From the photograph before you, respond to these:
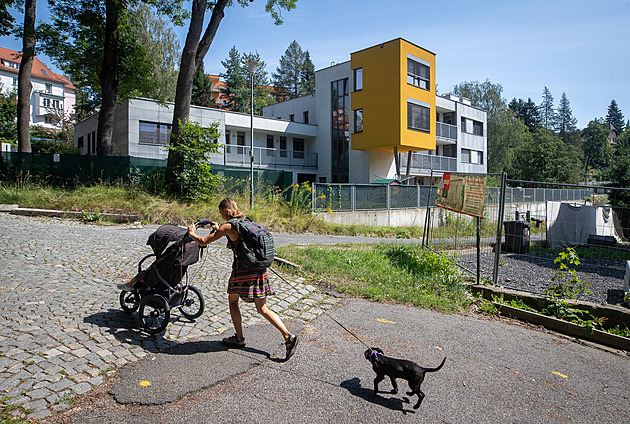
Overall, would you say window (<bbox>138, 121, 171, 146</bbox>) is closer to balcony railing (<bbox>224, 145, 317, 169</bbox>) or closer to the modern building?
the modern building

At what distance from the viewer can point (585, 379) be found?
4.46 m

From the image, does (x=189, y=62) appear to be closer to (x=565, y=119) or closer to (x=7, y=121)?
(x=7, y=121)

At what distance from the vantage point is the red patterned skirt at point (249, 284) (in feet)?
14.1

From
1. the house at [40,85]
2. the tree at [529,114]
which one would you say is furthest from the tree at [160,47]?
the tree at [529,114]

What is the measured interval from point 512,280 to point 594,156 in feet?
430

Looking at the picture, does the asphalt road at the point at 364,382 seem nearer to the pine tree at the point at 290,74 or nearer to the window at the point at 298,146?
the window at the point at 298,146

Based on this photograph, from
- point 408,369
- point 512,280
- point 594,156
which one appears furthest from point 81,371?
point 594,156

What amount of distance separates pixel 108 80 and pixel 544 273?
18633 mm

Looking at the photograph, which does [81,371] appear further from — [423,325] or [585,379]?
[585,379]

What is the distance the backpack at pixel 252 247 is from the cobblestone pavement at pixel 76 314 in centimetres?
134

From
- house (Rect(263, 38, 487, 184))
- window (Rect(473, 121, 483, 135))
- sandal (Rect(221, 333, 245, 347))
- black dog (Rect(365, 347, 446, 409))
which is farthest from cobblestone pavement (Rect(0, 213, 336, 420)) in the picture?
window (Rect(473, 121, 483, 135))

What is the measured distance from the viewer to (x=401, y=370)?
3.53m

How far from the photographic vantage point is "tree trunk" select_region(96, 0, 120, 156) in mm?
18188

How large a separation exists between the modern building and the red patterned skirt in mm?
25413
